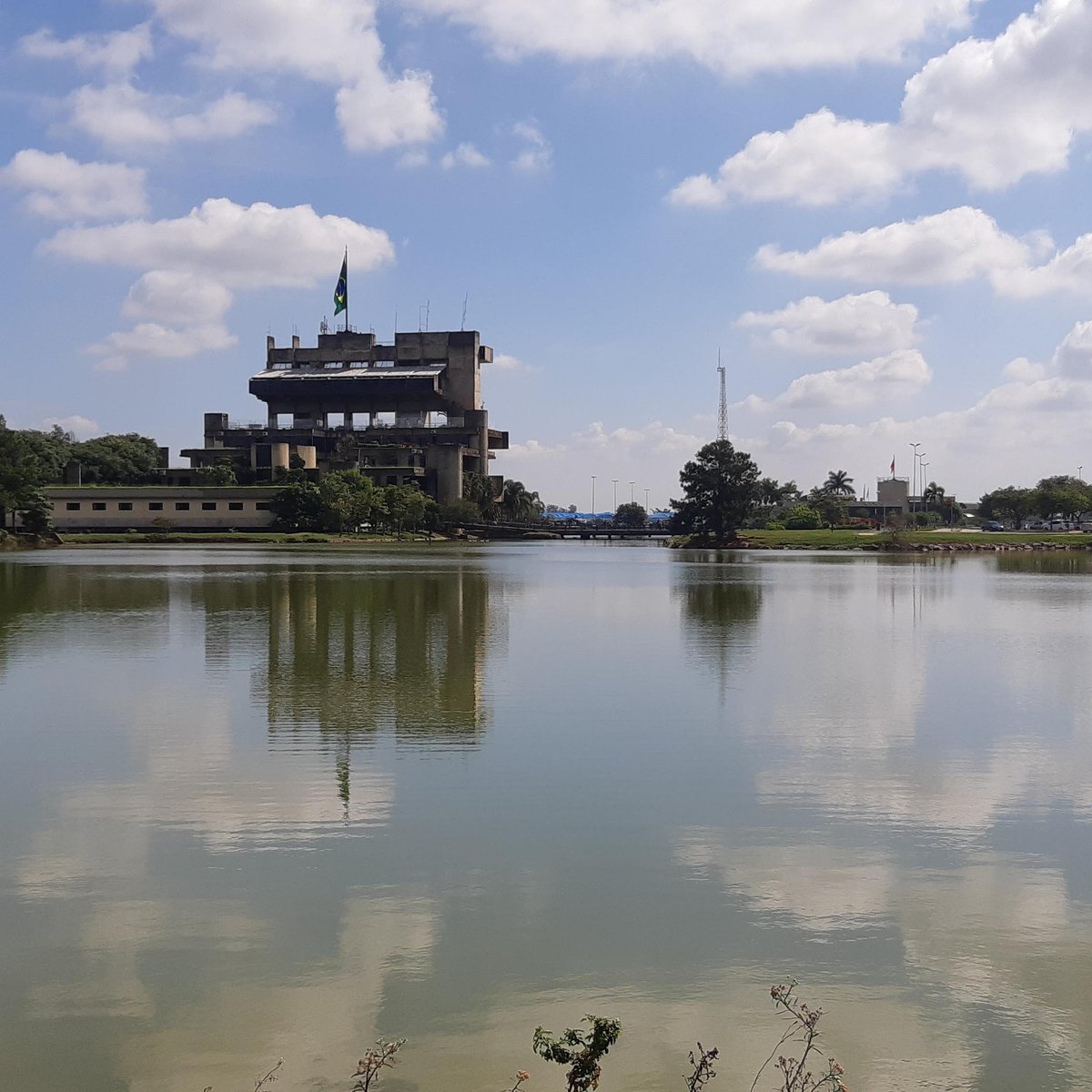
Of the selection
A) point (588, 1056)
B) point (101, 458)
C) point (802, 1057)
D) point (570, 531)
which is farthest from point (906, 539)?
point (588, 1056)

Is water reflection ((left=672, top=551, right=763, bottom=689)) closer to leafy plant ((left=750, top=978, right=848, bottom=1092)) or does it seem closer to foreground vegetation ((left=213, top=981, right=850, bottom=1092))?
leafy plant ((left=750, top=978, right=848, bottom=1092))

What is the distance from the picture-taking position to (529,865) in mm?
10859

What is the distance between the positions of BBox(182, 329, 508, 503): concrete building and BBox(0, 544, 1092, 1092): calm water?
141 meters


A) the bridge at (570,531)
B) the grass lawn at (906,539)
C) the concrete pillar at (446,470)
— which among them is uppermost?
the concrete pillar at (446,470)

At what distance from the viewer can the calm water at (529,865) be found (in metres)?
7.59

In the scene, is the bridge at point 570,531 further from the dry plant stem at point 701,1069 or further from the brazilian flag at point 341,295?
the dry plant stem at point 701,1069

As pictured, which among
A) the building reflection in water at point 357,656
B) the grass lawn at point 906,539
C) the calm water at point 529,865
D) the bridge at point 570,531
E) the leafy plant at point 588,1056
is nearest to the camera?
the leafy plant at point 588,1056

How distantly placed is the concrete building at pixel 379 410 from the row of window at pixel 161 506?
64.8 feet

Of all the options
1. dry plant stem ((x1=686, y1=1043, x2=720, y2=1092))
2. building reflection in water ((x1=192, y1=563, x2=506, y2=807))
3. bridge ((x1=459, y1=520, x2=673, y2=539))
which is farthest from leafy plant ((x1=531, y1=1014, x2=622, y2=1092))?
bridge ((x1=459, y1=520, x2=673, y2=539))

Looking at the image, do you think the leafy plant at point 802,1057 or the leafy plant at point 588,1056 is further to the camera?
the leafy plant at point 802,1057

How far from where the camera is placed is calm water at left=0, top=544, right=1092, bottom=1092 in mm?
7586

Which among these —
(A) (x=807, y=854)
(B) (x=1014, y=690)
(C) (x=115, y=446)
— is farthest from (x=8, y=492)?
(A) (x=807, y=854)

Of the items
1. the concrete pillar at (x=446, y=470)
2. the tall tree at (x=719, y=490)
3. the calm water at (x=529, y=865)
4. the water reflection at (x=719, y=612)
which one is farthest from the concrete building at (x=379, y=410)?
the calm water at (x=529, y=865)

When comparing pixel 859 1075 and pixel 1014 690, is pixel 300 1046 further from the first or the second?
pixel 1014 690
